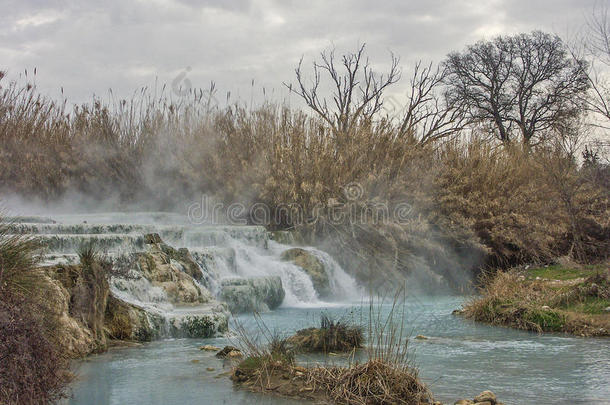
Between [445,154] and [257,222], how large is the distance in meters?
5.37

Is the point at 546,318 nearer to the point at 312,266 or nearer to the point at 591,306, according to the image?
the point at 591,306

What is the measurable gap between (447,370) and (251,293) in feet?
20.1

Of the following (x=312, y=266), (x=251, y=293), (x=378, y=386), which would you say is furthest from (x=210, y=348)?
(x=312, y=266)

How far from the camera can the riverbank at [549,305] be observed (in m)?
9.70

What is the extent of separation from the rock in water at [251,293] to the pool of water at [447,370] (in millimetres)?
2459

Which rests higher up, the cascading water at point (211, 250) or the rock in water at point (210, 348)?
the cascading water at point (211, 250)

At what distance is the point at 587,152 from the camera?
17234 millimetres

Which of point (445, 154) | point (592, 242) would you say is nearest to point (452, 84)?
point (445, 154)

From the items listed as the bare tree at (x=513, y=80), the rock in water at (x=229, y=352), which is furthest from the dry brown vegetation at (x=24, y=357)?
the bare tree at (x=513, y=80)

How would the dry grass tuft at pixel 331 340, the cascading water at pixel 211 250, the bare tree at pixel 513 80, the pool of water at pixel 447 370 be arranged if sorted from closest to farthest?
the pool of water at pixel 447 370
the dry grass tuft at pixel 331 340
the cascading water at pixel 211 250
the bare tree at pixel 513 80

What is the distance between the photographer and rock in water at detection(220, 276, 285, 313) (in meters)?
12.7

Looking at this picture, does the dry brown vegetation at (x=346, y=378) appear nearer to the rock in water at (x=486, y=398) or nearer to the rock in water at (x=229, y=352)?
the rock in water at (x=486, y=398)

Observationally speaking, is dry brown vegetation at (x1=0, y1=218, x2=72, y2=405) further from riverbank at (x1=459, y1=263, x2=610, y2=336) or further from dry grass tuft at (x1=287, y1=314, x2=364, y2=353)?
riverbank at (x1=459, y1=263, x2=610, y2=336)

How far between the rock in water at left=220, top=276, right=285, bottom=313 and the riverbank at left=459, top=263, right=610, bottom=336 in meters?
3.72
